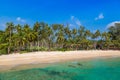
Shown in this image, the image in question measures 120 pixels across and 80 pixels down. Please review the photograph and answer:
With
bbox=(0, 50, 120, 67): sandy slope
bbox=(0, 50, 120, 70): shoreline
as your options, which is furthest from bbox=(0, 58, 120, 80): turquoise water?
bbox=(0, 50, 120, 67): sandy slope

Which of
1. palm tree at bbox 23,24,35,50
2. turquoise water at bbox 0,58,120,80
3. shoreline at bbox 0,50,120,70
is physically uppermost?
palm tree at bbox 23,24,35,50

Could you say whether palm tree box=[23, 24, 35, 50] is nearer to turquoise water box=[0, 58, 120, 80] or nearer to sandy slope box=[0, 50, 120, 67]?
sandy slope box=[0, 50, 120, 67]

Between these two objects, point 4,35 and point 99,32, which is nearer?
point 4,35

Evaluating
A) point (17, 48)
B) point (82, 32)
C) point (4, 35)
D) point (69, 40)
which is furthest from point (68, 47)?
point (4, 35)

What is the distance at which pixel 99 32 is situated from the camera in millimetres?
78625

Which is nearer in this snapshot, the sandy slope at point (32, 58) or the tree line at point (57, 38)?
the sandy slope at point (32, 58)

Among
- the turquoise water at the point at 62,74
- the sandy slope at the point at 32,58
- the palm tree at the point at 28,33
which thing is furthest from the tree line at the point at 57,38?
the turquoise water at the point at 62,74

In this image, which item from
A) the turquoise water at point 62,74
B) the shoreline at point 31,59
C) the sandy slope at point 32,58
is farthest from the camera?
the sandy slope at point 32,58

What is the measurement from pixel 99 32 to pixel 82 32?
6.82m

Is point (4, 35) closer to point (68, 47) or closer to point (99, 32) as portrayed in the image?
point (68, 47)

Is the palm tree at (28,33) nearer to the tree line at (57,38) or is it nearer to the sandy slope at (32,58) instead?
the tree line at (57,38)

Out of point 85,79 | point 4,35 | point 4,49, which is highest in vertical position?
point 4,35

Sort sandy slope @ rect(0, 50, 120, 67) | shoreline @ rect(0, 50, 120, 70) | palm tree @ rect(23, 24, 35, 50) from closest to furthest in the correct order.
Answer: shoreline @ rect(0, 50, 120, 70) → sandy slope @ rect(0, 50, 120, 67) → palm tree @ rect(23, 24, 35, 50)

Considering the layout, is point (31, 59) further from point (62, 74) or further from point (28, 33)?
point (28, 33)
